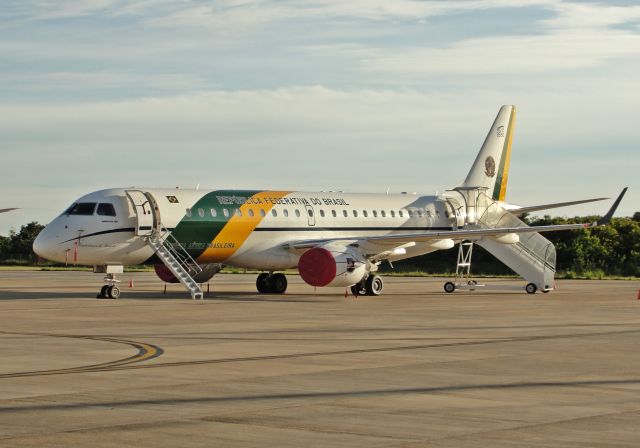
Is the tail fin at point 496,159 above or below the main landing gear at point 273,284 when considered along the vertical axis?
above

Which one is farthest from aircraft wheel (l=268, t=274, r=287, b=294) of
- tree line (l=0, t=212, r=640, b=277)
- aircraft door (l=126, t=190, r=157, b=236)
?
tree line (l=0, t=212, r=640, b=277)

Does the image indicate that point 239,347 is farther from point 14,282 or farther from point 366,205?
point 14,282

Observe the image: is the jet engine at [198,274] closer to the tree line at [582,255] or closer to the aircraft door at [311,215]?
the aircraft door at [311,215]

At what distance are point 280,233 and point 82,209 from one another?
777cm

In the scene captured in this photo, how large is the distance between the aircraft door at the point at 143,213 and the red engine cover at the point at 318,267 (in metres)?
5.47

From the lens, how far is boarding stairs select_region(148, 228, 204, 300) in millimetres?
39906

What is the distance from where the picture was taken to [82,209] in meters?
39.8

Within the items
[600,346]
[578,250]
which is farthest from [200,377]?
[578,250]

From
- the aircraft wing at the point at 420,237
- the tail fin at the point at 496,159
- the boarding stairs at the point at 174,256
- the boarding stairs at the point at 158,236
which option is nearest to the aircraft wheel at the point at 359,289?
the aircraft wing at the point at 420,237

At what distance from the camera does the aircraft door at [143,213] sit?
39656 mm

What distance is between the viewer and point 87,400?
49.0 feet

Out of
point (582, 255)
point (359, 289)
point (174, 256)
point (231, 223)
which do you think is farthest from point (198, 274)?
point (582, 255)

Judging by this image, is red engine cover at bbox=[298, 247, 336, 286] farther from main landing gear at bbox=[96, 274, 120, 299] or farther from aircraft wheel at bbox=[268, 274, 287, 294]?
main landing gear at bbox=[96, 274, 120, 299]

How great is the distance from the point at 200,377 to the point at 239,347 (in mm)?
5147
